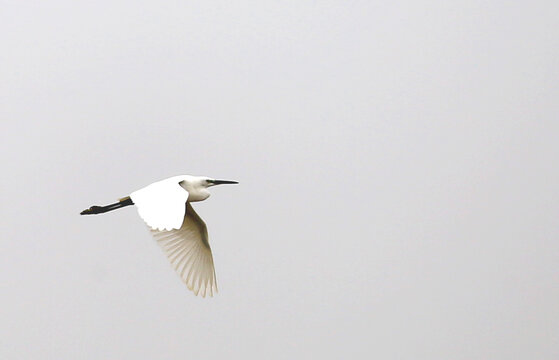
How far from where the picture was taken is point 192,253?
471cm

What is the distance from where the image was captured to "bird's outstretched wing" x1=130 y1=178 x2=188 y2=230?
346cm

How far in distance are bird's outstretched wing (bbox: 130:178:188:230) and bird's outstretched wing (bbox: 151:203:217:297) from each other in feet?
2.27

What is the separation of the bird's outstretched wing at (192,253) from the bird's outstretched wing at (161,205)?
69cm

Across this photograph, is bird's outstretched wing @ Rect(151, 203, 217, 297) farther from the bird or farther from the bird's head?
the bird's head

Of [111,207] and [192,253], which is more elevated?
[111,207]

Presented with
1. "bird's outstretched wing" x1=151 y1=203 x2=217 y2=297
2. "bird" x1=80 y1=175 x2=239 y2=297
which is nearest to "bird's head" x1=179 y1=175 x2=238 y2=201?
"bird" x1=80 y1=175 x2=239 y2=297

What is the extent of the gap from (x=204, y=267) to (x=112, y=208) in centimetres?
48

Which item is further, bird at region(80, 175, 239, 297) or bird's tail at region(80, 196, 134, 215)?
bird's tail at region(80, 196, 134, 215)

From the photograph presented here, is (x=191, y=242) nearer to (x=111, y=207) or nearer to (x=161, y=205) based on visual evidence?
(x=111, y=207)

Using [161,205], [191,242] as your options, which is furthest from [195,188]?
[161,205]

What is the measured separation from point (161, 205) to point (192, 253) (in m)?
1.10

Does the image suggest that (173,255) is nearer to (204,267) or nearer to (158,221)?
(204,267)

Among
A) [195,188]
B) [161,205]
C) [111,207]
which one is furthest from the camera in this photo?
[111,207]

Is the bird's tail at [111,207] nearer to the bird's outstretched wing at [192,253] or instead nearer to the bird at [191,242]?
the bird at [191,242]
